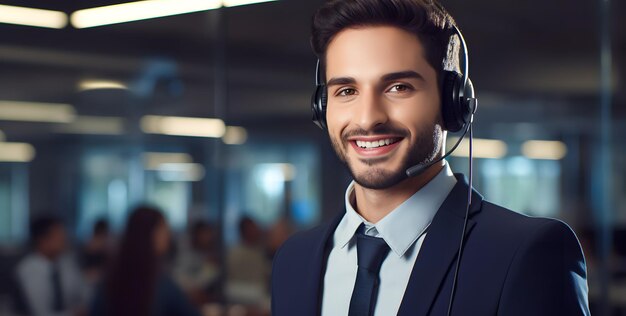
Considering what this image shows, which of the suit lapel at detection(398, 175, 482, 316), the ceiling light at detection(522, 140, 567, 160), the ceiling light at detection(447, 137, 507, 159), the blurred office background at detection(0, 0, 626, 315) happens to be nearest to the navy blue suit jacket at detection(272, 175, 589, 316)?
the suit lapel at detection(398, 175, 482, 316)

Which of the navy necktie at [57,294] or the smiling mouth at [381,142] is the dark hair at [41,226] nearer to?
the navy necktie at [57,294]

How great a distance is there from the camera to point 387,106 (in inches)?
43.1

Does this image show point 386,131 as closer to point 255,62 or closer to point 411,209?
point 411,209

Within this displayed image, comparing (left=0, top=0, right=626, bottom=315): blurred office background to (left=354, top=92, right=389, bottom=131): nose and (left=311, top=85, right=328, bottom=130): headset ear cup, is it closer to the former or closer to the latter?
(left=311, top=85, right=328, bottom=130): headset ear cup

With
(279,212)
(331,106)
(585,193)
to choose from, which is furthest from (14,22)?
(331,106)

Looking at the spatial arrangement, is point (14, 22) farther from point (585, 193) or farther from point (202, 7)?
point (585, 193)

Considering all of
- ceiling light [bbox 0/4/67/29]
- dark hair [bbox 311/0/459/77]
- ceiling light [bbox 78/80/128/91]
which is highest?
ceiling light [bbox 0/4/67/29]

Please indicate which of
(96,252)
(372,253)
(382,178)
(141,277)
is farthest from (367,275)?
(96,252)

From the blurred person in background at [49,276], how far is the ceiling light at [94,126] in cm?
48

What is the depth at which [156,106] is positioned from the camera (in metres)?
4.35

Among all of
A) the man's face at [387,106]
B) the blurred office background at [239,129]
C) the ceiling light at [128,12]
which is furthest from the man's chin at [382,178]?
the ceiling light at [128,12]

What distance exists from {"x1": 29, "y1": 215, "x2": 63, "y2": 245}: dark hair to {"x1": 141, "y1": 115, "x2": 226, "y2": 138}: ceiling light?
2.22ft

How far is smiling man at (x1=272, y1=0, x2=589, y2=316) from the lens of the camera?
1.02 metres

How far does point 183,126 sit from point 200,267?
0.78 m
